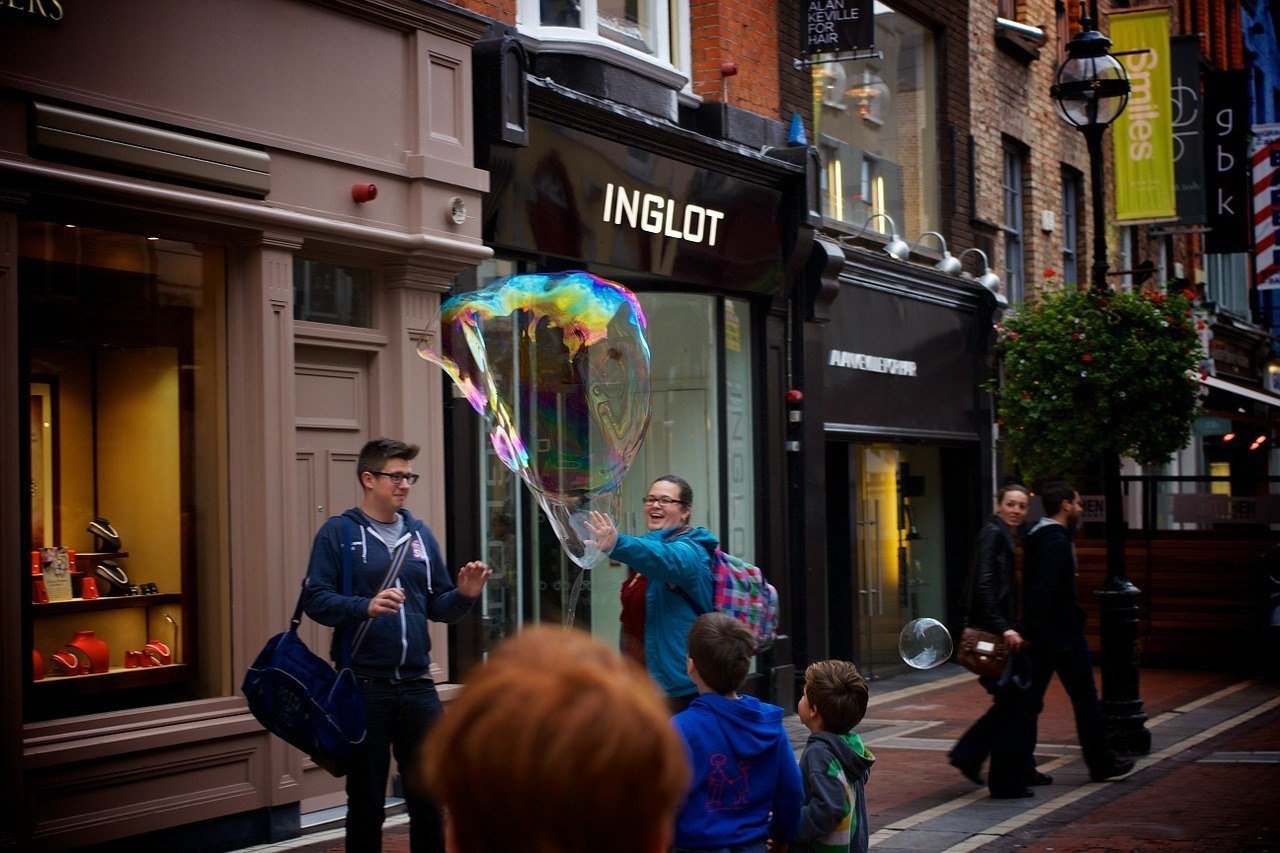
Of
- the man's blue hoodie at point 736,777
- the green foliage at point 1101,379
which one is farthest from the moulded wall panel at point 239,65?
the green foliage at point 1101,379

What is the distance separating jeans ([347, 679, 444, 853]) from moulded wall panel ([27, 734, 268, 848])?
1.70m

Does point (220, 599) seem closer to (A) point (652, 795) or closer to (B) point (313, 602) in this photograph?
(B) point (313, 602)

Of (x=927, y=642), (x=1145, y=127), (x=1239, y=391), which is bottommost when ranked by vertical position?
(x=927, y=642)

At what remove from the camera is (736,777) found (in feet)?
14.8

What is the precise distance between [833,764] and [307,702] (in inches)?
80.9

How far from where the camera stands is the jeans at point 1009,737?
30.7 ft

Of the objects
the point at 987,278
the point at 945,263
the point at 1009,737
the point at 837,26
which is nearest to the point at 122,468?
the point at 1009,737

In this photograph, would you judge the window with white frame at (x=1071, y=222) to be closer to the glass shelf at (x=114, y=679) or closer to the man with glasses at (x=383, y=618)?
the glass shelf at (x=114, y=679)

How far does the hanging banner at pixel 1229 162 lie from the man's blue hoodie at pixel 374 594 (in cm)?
2088

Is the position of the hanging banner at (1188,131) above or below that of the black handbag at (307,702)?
above

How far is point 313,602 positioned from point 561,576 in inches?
207

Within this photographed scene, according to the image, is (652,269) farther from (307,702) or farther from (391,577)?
(307,702)

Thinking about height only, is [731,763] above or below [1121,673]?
above

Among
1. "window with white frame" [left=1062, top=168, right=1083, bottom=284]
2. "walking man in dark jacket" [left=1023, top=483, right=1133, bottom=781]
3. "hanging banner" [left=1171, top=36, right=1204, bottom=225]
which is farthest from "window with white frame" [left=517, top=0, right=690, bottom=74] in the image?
"hanging banner" [left=1171, top=36, right=1204, bottom=225]
